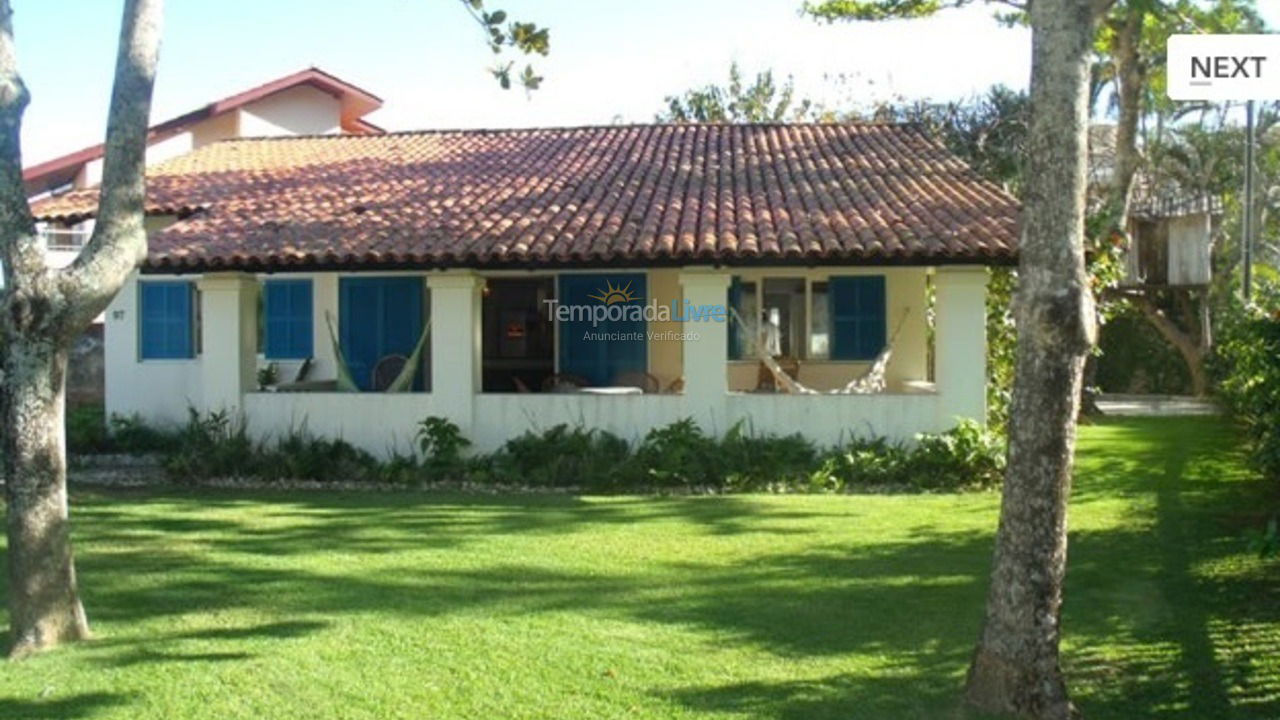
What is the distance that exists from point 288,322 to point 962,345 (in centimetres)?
976

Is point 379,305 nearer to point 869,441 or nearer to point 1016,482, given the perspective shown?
point 869,441

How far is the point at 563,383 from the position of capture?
15812mm

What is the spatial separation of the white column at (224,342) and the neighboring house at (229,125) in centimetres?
833

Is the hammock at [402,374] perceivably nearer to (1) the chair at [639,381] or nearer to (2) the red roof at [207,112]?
(1) the chair at [639,381]

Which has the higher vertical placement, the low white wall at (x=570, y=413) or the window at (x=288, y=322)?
the window at (x=288, y=322)

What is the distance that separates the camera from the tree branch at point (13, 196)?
20.9ft

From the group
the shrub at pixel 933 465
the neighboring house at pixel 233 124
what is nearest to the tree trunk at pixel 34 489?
the shrub at pixel 933 465

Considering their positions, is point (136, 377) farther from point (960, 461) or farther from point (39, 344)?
point (960, 461)

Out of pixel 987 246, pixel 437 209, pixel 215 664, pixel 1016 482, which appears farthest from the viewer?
pixel 437 209

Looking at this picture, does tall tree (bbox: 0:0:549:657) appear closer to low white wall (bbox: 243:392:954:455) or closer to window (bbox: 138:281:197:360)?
low white wall (bbox: 243:392:954:455)

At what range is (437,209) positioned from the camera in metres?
15.5

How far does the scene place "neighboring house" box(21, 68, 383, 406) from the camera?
23406 millimetres

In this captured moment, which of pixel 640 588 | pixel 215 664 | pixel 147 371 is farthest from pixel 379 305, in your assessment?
pixel 215 664

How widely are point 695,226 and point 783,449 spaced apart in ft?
9.53
